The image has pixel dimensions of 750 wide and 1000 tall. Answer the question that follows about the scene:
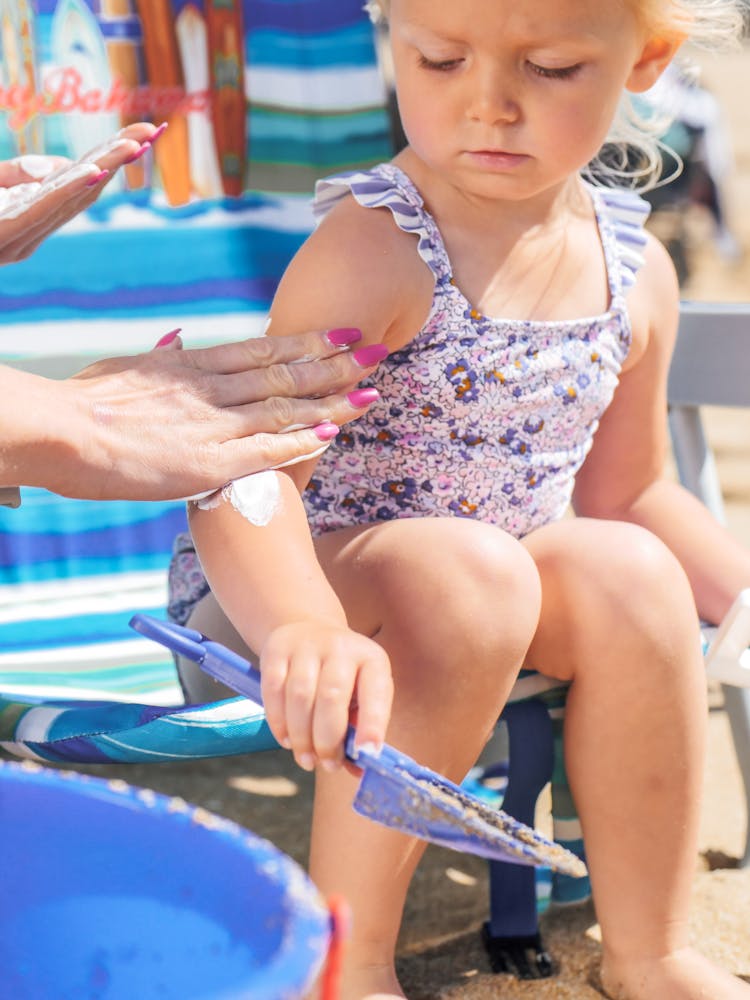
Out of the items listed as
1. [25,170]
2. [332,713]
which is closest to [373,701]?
[332,713]

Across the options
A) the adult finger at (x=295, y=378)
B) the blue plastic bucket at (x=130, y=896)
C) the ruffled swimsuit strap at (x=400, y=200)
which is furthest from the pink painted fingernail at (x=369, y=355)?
the blue plastic bucket at (x=130, y=896)

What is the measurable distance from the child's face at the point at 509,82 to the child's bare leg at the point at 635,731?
0.38 meters

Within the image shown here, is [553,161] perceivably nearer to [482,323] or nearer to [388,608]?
[482,323]

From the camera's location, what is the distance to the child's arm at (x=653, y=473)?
160 cm

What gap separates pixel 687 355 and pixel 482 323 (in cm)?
56

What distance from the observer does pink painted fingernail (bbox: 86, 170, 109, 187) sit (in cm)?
150

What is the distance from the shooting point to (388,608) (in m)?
1.26

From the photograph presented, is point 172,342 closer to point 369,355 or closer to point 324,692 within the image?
point 369,355

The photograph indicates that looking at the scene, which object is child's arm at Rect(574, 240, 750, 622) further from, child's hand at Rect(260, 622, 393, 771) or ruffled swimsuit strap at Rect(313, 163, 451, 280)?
child's hand at Rect(260, 622, 393, 771)

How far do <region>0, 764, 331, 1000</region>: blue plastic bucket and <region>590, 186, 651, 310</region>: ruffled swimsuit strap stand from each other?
97 cm

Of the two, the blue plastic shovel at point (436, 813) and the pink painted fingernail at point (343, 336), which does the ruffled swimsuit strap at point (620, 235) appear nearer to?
the pink painted fingernail at point (343, 336)

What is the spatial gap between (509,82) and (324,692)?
652mm

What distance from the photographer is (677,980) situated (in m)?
1.32

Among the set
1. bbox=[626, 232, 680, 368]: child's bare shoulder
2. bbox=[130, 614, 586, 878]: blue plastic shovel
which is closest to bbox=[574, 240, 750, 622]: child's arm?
bbox=[626, 232, 680, 368]: child's bare shoulder
